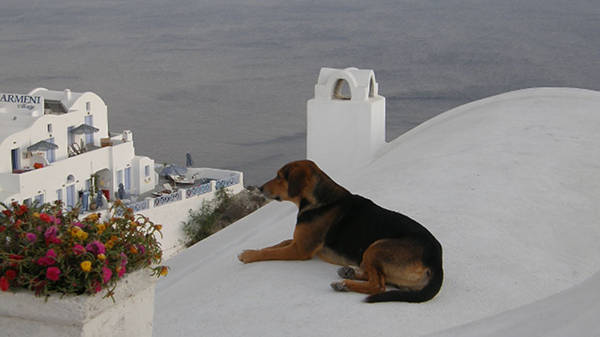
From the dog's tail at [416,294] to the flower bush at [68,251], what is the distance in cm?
146

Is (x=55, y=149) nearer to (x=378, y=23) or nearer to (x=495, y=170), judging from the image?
(x=495, y=170)

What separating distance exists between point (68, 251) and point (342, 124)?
7861 mm

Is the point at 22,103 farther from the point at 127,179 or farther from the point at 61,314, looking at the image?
the point at 61,314

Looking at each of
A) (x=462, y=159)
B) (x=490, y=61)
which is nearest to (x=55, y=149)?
(x=462, y=159)

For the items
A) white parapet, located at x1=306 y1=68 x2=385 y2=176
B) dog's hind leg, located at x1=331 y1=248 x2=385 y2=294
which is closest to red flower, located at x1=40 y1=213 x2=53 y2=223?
dog's hind leg, located at x1=331 y1=248 x2=385 y2=294

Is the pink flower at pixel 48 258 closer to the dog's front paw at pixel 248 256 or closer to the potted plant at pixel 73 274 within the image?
the potted plant at pixel 73 274

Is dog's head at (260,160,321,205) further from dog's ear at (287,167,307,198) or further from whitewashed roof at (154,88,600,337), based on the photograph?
whitewashed roof at (154,88,600,337)

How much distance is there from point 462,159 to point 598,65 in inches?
2294

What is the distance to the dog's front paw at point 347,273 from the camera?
4496 mm

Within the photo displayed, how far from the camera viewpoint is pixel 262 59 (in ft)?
221

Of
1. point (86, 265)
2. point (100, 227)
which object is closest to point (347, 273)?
point (100, 227)

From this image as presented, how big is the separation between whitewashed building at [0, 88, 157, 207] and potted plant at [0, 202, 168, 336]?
22.6 m

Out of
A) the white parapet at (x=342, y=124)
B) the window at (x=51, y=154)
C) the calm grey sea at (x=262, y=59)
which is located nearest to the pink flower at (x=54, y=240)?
the white parapet at (x=342, y=124)

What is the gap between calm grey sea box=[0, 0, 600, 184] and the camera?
46.0 metres
